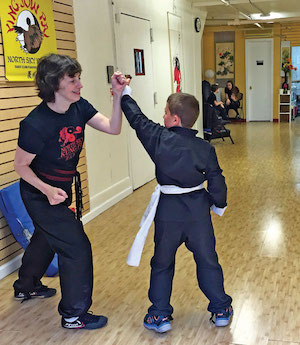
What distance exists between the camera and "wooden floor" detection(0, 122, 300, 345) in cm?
281

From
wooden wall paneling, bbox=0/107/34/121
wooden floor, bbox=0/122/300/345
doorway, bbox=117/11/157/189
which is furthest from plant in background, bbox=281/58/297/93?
wooden wall paneling, bbox=0/107/34/121

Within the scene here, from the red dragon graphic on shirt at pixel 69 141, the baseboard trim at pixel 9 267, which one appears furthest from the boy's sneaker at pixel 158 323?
the baseboard trim at pixel 9 267

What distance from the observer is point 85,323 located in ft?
9.57

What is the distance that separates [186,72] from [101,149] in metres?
4.23

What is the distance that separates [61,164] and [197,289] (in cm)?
132

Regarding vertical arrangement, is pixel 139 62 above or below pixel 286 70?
above

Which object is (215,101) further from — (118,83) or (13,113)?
(118,83)

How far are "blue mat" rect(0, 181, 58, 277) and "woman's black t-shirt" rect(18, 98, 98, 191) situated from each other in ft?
3.35

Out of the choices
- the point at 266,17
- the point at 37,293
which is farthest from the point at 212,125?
the point at 37,293

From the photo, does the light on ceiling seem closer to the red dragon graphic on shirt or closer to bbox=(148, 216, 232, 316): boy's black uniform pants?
the red dragon graphic on shirt

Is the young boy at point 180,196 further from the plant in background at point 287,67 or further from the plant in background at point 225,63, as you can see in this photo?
the plant in background at point 287,67

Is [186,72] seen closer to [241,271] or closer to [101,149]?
[101,149]

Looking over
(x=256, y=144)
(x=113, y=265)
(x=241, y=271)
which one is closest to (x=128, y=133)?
(x=113, y=265)

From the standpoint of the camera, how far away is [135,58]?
6594 mm
